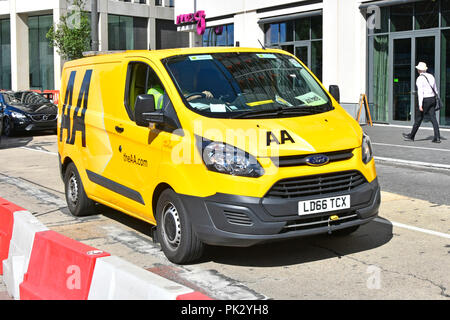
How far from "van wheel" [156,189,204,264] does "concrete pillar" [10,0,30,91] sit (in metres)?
42.7

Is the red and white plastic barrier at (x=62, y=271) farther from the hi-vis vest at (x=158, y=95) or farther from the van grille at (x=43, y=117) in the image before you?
the van grille at (x=43, y=117)

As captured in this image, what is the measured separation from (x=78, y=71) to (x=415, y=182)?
527cm

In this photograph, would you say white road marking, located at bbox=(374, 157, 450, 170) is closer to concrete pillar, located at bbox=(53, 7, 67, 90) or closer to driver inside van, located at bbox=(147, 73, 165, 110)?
driver inside van, located at bbox=(147, 73, 165, 110)

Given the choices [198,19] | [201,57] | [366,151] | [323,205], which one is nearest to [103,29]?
[198,19]

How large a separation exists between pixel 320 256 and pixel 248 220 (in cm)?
104

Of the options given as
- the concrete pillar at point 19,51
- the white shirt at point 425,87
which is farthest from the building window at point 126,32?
the white shirt at point 425,87

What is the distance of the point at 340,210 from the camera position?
5570mm

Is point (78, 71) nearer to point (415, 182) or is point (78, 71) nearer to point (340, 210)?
point (340, 210)

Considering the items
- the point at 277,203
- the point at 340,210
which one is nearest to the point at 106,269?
the point at 277,203

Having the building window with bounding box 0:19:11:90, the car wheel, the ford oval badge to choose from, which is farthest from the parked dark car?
the building window with bounding box 0:19:11:90

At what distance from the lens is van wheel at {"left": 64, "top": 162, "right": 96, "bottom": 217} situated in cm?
778

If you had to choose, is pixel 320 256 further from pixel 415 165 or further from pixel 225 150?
pixel 415 165

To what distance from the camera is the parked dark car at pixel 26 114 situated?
1991cm

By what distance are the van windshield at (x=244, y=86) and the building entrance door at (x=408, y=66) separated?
41.7ft
